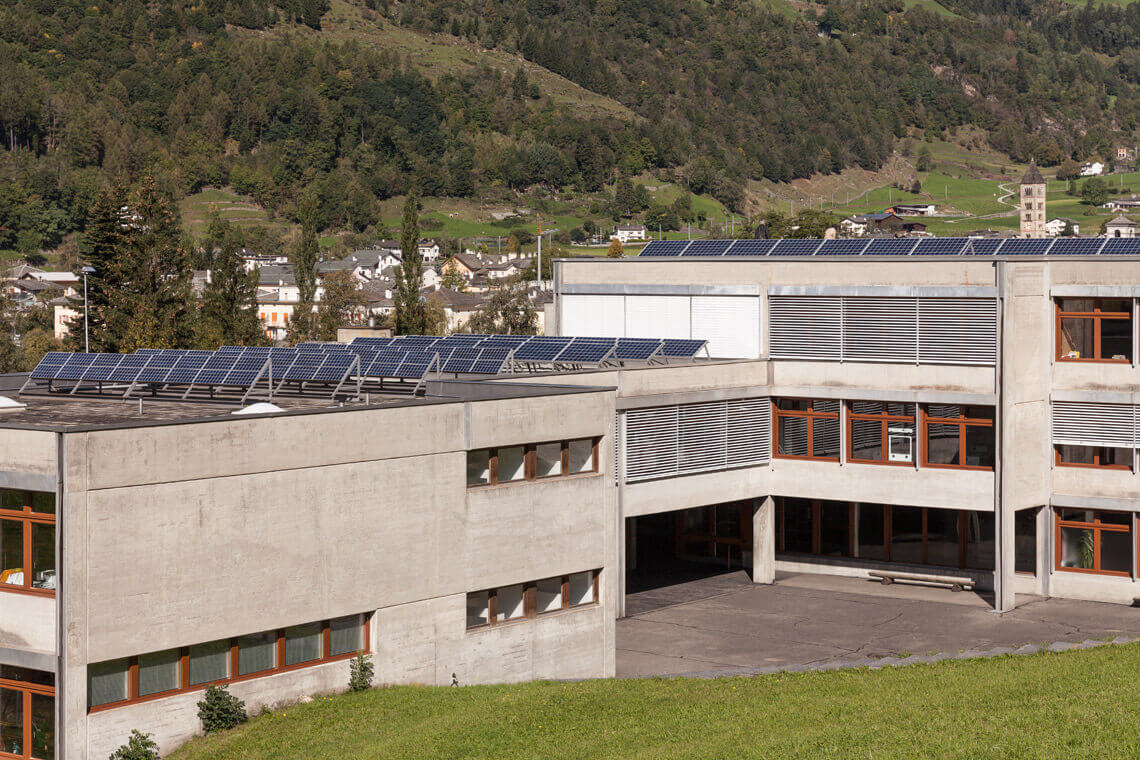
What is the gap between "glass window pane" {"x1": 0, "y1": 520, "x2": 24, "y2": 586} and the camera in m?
23.5

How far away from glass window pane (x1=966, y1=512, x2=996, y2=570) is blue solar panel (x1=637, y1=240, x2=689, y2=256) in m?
12.1

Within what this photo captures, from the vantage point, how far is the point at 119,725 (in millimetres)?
23031

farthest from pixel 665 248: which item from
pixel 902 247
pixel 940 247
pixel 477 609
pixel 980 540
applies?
pixel 477 609

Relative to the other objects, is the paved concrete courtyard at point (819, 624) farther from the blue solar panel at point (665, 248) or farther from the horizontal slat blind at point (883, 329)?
the blue solar panel at point (665, 248)

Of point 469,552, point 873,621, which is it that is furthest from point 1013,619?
point 469,552

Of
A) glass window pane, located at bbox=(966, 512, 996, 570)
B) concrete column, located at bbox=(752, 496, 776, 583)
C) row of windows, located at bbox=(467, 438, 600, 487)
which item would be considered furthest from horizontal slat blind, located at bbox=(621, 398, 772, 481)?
row of windows, located at bbox=(467, 438, 600, 487)

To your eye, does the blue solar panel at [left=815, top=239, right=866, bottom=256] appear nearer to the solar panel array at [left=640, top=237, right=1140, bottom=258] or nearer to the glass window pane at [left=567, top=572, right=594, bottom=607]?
the solar panel array at [left=640, top=237, right=1140, bottom=258]

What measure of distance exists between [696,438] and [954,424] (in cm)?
700

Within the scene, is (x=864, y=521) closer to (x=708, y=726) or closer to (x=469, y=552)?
(x=469, y=552)

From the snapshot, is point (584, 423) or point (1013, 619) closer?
point (584, 423)

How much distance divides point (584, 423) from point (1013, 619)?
13573mm

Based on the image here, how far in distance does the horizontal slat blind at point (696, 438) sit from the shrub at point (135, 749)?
55.6 ft

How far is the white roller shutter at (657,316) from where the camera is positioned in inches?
1732

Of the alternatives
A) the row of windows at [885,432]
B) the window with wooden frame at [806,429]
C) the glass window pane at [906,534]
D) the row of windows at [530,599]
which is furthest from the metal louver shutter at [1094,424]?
the row of windows at [530,599]
